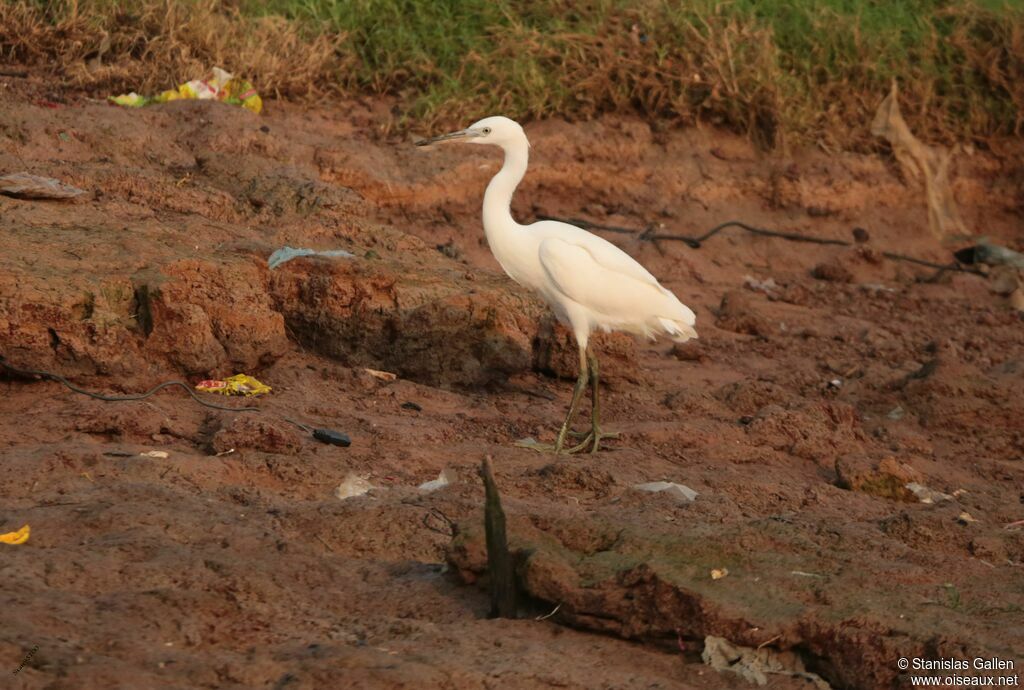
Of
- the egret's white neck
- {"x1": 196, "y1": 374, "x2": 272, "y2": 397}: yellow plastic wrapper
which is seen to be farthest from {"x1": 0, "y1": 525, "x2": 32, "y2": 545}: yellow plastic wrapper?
the egret's white neck

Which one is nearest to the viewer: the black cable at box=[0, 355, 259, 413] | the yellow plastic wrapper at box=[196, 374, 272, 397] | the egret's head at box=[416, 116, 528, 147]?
the black cable at box=[0, 355, 259, 413]

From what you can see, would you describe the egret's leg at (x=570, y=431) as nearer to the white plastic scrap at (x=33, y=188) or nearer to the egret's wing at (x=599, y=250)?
the egret's wing at (x=599, y=250)

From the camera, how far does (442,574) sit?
4012mm

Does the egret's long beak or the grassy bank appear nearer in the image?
the egret's long beak

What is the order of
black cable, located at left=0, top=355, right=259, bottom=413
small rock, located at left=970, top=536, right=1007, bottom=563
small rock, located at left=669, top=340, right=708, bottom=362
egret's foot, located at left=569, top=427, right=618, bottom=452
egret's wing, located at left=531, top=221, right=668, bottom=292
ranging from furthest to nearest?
small rock, located at left=669, top=340, right=708, bottom=362, egret's wing, located at left=531, top=221, right=668, bottom=292, egret's foot, located at left=569, top=427, right=618, bottom=452, black cable, located at left=0, top=355, right=259, bottom=413, small rock, located at left=970, top=536, right=1007, bottom=563

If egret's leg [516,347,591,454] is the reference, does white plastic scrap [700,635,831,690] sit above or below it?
above

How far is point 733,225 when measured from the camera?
9891 millimetres

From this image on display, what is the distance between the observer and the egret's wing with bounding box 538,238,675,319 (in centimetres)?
632

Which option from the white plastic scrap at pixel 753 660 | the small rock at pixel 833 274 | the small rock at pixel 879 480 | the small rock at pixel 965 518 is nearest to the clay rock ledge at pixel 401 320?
the small rock at pixel 879 480

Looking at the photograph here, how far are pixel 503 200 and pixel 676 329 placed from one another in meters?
1.02

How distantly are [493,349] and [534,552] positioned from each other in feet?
9.96

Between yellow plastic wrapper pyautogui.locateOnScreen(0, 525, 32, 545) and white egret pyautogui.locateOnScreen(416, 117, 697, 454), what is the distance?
2.74 m

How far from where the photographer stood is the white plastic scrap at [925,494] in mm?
5840

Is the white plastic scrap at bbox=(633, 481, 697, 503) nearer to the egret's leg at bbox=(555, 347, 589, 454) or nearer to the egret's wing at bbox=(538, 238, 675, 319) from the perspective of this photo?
the egret's leg at bbox=(555, 347, 589, 454)
